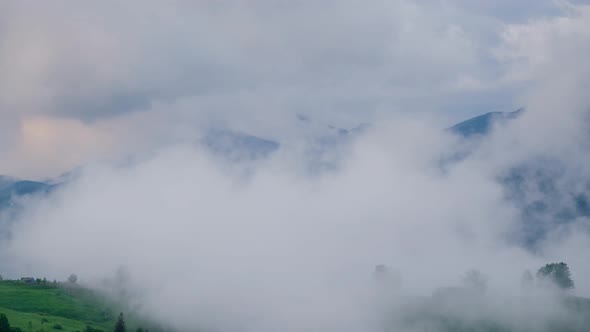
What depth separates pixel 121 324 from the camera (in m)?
198

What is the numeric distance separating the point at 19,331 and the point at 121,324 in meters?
34.0

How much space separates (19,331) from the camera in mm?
184125

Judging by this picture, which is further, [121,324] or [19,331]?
[121,324]
